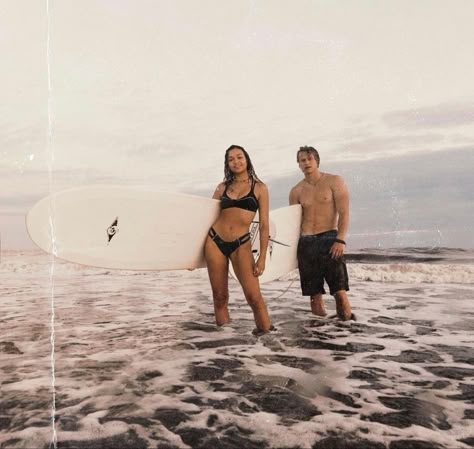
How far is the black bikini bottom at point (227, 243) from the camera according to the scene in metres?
3.81

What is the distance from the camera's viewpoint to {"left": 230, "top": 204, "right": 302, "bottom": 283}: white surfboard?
475cm

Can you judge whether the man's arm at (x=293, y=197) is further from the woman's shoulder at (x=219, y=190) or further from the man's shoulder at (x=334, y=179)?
the woman's shoulder at (x=219, y=190)

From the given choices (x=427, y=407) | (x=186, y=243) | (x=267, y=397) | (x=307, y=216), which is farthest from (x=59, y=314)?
(x=427, y=407)

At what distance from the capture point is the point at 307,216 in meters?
4.54

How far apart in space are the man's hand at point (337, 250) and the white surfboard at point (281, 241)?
0.52 m

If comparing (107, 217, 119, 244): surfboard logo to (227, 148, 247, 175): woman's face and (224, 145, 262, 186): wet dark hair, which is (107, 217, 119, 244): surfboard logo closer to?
(224, 145, 262, 186): wet dark hair

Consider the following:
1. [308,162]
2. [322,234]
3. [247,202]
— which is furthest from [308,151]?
[247,202]

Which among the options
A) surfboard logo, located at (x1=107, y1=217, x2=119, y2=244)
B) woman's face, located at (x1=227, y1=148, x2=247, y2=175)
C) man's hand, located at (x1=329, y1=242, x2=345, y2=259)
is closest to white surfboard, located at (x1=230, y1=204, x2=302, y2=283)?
man's hand, located at (x1=329, y1=242, x2=345, y2=259)

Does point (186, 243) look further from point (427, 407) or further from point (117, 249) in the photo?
point (427, 407)

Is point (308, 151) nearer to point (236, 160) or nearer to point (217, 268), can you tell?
point (236, 160)

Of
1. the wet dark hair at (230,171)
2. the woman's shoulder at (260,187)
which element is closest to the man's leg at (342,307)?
the woman's shoulder at (260,187)

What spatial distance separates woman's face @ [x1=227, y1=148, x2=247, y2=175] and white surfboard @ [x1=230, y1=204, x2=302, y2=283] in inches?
41.5

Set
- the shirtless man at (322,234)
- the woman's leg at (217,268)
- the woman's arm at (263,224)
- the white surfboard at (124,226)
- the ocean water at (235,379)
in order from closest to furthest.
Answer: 1. the ocean water at (235,379)
2. the woman's arm at (263,224)
3. the woman's leg at (217,268)
4. the white surfboard at (124,226)
5. the shirtless man at (322,234)

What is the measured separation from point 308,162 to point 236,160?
96 centimetres
